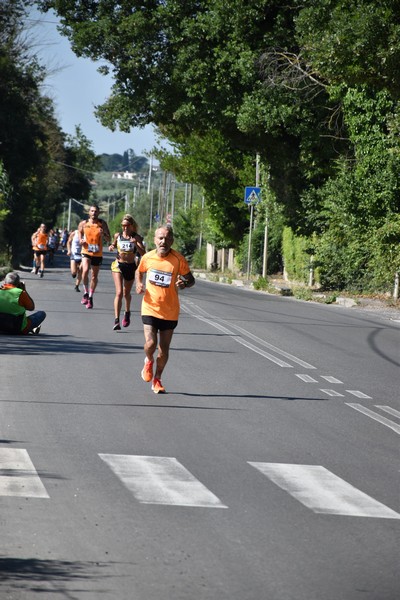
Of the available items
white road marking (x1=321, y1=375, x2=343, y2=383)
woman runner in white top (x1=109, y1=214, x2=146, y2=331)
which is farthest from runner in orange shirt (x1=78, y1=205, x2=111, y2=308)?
white road marking (x1=321, y1=375, x2=343, y2=383)

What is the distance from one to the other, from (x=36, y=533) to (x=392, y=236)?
25.8 m

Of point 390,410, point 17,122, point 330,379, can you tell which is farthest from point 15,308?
point 17,122

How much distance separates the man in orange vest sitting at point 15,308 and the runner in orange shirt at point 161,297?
5.18 metres

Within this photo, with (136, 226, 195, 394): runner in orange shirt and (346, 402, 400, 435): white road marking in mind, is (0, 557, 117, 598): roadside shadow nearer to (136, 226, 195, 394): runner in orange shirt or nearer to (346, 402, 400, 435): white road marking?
(346, 402, 400, 435): white road marking

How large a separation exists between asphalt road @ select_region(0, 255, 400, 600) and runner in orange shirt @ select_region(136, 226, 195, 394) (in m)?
0.40

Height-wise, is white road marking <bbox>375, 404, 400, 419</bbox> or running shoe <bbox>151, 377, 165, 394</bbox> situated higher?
running shoe <bbox>151, 377, 165, 394</bbox>

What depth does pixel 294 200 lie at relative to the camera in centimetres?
4219

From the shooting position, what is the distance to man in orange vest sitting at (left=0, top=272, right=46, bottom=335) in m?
17.9

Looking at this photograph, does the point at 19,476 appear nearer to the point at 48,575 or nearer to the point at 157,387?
the point at 48,575

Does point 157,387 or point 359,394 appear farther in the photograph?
point 359,394

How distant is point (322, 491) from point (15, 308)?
1072 centimetres

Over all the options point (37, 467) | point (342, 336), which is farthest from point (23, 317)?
point (37, 467)

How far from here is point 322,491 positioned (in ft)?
26.7

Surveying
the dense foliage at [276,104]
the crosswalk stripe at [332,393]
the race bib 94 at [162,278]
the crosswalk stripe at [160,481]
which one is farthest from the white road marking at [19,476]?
the dense foliage at [276,104]
